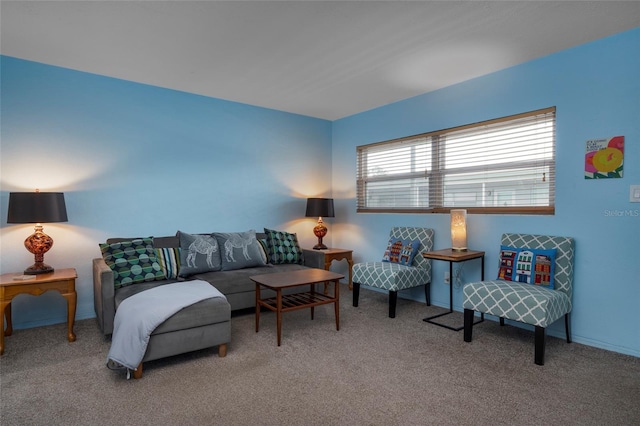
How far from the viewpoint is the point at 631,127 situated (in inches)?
109

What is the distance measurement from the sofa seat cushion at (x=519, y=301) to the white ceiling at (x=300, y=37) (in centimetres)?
200

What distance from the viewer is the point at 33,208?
296 cm

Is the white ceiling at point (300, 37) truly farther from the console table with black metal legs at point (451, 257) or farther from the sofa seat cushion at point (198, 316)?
the sofa seat cushion at point (198, 316)

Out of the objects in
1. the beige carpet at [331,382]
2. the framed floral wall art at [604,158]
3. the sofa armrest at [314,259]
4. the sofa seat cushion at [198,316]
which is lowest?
the beige carpet at [331,382]

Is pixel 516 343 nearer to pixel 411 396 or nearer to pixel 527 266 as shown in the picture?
pixel 527 266

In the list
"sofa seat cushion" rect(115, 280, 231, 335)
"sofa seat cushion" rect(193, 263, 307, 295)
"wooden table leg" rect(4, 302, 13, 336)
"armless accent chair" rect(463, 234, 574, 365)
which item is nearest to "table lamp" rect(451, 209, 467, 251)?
"armless accent chair" rect(463, 234, 574, 365)

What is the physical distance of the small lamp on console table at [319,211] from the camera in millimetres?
4945

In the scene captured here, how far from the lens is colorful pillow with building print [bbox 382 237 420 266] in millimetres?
4059

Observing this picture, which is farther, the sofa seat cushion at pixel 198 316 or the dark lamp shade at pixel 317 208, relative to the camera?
the dark lamp shade at pixel 317 208

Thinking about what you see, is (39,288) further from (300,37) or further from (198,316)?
(300,37)

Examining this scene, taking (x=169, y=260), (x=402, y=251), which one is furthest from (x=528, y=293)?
(x=169, y=260)

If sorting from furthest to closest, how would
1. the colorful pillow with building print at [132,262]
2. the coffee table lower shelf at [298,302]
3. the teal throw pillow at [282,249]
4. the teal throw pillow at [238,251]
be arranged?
the teal throw pillow at [282,249] → the teal throw pillow at [238,251] → the colorful pillow with building print at [132,262] → the coffee table lower shelf at [298,302]

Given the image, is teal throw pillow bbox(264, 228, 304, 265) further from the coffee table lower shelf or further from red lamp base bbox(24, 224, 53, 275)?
red lamp base bbox(24, 224, 53, 275)

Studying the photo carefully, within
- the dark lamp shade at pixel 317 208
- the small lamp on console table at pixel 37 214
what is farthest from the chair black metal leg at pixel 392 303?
the small lamp on console table at pixel 37 214
